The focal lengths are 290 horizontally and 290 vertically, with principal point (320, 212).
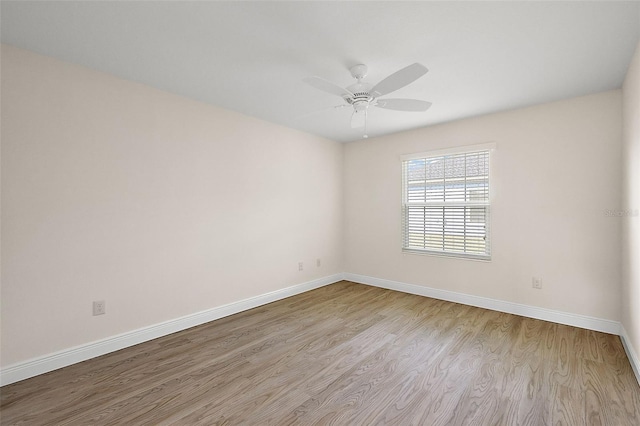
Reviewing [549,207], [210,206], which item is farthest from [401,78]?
[549,207]

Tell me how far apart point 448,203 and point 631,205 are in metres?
1.79

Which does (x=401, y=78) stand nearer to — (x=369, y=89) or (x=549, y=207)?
(x=369, y=89)

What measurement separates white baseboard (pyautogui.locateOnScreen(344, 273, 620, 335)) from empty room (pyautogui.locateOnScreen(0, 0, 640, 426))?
0.09ft

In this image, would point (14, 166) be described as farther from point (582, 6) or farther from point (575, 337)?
point (575, 337)

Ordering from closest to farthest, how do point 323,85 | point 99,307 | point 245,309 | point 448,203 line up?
point 323,85, point 99,307, point 245,309, point 448,203

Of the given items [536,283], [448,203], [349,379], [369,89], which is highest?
[369,89]

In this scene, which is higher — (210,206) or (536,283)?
(210,206)

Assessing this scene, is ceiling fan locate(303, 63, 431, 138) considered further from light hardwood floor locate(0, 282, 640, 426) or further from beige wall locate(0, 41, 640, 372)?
light hardwood floor locate(0, 282, 640, 426)

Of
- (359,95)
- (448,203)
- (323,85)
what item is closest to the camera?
(323,85)

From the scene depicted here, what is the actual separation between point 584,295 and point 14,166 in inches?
206

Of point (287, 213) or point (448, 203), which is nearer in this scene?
point (448, 203)

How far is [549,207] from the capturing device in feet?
10.6

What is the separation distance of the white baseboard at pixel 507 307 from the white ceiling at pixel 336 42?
2331mm

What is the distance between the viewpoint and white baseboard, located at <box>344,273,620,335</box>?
2955 millimetres
